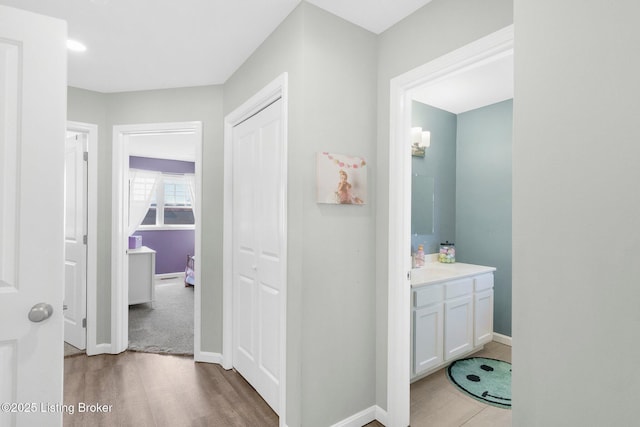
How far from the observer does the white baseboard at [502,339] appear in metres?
3.19

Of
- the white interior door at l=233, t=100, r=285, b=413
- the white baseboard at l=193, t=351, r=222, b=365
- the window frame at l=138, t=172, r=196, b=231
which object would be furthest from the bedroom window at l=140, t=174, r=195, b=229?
the white interior door at l=233, t=100, r=285, b=413

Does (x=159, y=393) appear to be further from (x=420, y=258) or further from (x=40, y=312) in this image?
(x=420, y=258)

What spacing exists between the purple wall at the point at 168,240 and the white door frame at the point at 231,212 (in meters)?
4.34

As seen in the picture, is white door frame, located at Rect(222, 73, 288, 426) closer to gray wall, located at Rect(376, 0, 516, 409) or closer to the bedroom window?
gray wall, located at Rect(376, 0, 516, 409)

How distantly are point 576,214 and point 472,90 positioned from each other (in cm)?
272

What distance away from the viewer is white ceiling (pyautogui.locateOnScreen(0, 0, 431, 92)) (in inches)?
70.2

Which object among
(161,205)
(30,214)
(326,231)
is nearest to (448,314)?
(326,231)

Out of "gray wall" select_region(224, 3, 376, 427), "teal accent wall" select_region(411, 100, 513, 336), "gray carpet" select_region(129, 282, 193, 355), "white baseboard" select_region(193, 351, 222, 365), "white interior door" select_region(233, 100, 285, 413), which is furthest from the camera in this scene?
"teal accent wall" select_region(411, 100, 513, 336)

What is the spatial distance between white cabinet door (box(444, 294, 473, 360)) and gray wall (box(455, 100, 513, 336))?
689 millimetres

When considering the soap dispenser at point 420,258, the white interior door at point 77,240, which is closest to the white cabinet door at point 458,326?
the soap dispenser at point 420,258

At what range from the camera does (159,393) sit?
231 cm

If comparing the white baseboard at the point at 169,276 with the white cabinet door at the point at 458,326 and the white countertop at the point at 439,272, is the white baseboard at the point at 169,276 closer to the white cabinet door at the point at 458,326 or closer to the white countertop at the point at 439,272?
the white countertop at the point at 439,272

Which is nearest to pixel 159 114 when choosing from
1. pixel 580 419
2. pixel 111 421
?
pixel 111 421

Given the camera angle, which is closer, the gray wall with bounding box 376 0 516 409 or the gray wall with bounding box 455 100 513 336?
the gray wall with bounding box 376 0 516 409
